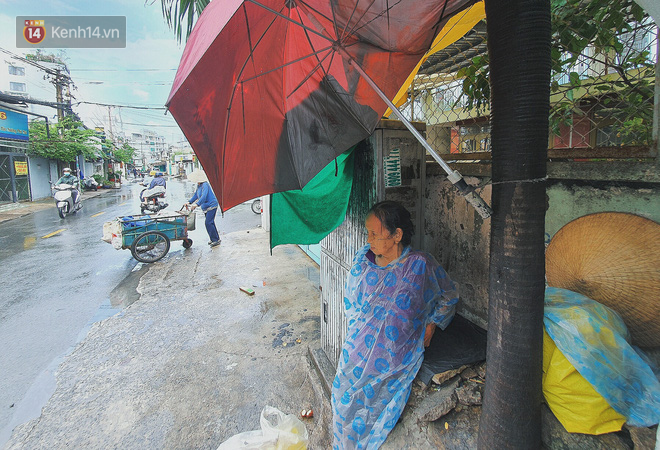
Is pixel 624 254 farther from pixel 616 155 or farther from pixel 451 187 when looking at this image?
pixel 451 187

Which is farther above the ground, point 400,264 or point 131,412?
point 400,264

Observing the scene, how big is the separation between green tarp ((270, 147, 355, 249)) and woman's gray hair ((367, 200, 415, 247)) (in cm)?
55

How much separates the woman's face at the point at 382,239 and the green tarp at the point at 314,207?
59 cm

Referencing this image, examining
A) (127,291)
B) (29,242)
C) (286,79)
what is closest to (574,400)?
(286,79)

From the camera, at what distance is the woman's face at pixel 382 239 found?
1.89 meters

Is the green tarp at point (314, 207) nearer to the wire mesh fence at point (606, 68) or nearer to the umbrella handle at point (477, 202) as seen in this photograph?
the wire mesh fence at point (606, 68)

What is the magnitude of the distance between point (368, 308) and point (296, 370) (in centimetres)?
188

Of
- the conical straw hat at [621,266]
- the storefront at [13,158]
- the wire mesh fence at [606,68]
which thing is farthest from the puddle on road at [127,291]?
the storefront at [13,158]

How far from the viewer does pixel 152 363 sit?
3.47 meters

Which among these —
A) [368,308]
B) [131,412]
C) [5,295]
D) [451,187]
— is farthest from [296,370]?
[5,295]

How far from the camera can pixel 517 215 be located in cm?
99

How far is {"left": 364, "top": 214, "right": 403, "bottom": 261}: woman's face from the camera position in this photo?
1.89 meters

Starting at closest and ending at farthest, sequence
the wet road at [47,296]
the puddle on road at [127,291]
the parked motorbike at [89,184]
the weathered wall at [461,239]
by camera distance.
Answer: the weathered wall at [461,239] < the wet road at [47,296] < the puddle on road at [127,291] < the parked motorbike at [89,184]

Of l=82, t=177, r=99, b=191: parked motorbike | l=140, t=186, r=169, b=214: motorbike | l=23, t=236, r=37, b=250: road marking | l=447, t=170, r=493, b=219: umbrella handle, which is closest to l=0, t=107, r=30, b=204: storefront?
l=82, t=177, r=99, b=191: parked motorbike
